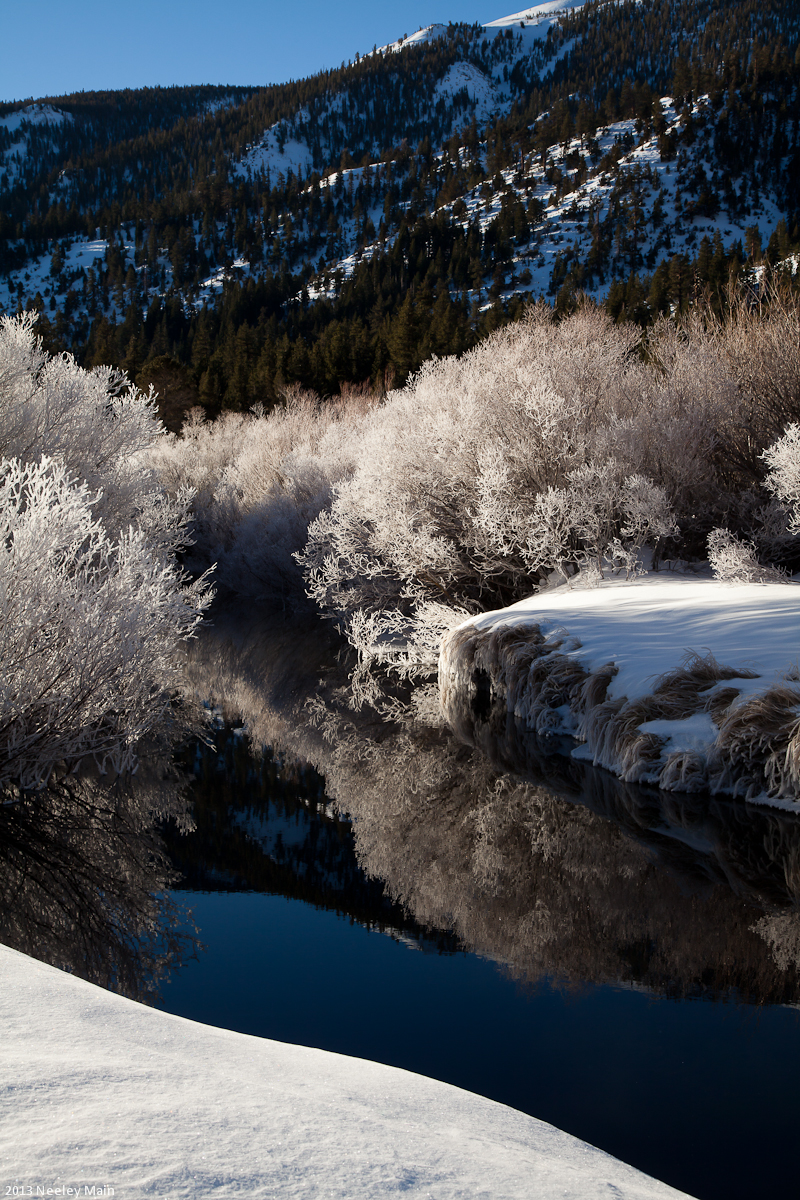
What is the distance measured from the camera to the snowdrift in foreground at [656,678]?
28.9ft

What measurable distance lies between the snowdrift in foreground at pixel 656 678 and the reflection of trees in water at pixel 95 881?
5100 millimetres

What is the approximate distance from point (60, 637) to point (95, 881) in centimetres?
265

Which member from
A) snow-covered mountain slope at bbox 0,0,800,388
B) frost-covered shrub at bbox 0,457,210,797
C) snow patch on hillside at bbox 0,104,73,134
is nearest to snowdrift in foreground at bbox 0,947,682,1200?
frost-covered shrub at bbox 0,457,210,797

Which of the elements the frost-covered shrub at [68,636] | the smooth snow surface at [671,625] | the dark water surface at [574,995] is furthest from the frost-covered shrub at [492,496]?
the dark water surface at [574,995]

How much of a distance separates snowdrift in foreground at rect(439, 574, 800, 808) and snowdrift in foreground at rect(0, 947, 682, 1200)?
21.5 ft

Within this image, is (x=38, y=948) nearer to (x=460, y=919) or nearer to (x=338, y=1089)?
(x=460, y=919)

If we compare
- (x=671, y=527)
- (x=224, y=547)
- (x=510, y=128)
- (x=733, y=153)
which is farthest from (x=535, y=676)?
(x=510, y=128)

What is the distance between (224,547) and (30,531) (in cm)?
2328

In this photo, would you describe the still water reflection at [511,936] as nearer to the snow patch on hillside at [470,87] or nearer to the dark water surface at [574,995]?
the dark water surface at [574,995]

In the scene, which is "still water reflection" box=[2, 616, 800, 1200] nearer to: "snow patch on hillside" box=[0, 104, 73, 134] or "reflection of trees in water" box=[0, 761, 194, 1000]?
"reflection of trees in water" box=[0, 761, 194, 1000]

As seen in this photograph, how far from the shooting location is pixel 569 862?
26.4 feet

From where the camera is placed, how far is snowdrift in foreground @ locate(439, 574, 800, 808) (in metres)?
8.82

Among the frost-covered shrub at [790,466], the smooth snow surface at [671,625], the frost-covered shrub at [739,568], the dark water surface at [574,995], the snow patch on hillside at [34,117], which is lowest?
the dark water surface at [574,995]

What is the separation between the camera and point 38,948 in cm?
634
